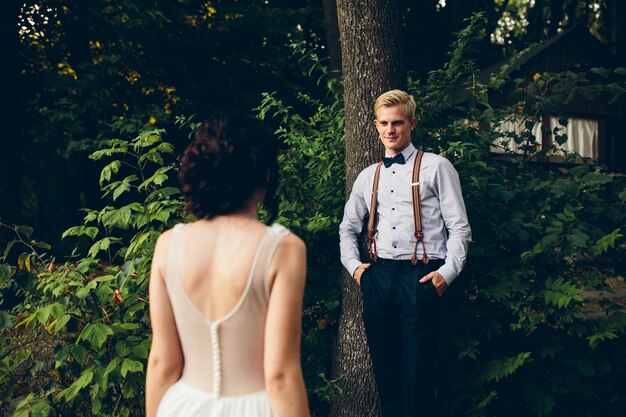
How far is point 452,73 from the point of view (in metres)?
5.05

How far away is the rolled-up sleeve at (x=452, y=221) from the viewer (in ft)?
12.7

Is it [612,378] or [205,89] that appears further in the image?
[205,89]

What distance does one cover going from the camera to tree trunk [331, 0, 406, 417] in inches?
177

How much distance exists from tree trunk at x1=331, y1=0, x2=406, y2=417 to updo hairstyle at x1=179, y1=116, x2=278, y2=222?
274 centimetres

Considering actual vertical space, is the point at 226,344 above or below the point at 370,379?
above

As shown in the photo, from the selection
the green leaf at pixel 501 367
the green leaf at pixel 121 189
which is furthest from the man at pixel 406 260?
the green leaf at pixel 121 189

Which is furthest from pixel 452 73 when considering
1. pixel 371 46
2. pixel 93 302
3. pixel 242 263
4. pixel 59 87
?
pixel 59 87

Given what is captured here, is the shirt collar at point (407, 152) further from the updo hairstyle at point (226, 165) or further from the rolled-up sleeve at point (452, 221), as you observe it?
the updo hairstyle at point (226, 165)

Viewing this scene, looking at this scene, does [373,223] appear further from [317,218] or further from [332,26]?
[332,26]

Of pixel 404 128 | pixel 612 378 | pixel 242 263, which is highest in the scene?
pixel 404 128

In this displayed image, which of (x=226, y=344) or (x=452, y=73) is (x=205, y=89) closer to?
(x=452, y=73)

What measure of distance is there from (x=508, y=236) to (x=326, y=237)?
125 centimetres

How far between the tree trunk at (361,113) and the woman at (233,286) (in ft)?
8.83

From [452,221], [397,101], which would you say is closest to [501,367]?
[452,221]
